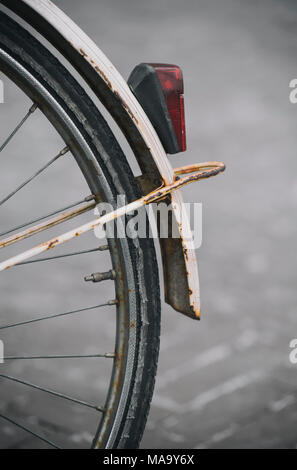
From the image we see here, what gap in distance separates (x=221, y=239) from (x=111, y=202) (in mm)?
1318

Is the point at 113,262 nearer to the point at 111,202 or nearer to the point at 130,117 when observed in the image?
the point at 111,202

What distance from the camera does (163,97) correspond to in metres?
0.78

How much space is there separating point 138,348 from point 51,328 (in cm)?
85

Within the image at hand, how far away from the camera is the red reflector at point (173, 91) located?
77 centimetres

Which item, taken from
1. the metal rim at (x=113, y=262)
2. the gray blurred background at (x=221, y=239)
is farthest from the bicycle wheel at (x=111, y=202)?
the gray blurred background at (x=221, y=239)

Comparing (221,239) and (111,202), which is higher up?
(221,239)

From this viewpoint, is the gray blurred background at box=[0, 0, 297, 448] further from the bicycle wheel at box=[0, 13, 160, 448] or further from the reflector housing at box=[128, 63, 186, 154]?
the reflector housing at box=[128, 63, 186, 154]

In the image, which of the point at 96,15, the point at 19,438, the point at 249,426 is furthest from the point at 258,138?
the point at 19,438

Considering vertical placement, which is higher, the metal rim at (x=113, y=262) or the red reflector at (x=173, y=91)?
the red reflector at (x=173, y=91)

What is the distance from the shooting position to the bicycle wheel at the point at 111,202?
0.76 m

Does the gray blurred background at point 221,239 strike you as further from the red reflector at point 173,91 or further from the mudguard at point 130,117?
the red reflector at point 173,91

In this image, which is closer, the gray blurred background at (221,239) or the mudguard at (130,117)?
the mudguard at (130,117)

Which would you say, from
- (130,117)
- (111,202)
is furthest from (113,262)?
(130,117)
